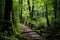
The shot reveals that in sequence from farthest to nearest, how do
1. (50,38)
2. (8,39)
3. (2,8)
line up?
(2,8), (50,38), (8,39)

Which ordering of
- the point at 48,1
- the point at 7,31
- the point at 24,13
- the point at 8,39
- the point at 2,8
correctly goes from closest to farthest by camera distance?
1. the point at 8,39
2. the point at 7,31
3. the point at 2,8
4. the point at 48,1
5. the point at 24,13

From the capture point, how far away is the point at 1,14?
18.2 meters

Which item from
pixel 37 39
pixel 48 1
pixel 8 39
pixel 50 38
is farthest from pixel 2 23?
pixel 48 1

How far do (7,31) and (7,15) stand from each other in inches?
53.4

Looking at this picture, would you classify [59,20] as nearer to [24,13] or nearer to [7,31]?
[7,31]

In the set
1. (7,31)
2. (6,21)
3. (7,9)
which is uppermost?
(7,9)

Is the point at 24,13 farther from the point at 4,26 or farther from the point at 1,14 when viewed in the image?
the point at 4,26

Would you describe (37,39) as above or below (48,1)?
below

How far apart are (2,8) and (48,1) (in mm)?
8139

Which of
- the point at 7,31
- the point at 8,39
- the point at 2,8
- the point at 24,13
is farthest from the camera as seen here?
the point at 24,13

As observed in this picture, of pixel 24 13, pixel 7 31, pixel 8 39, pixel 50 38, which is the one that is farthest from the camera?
pixel 24 13

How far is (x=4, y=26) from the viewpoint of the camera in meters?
12.9

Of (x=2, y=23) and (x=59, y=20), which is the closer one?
(x=2, y=23)

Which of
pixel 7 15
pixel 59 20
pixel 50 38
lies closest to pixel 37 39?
pixel 50 38
